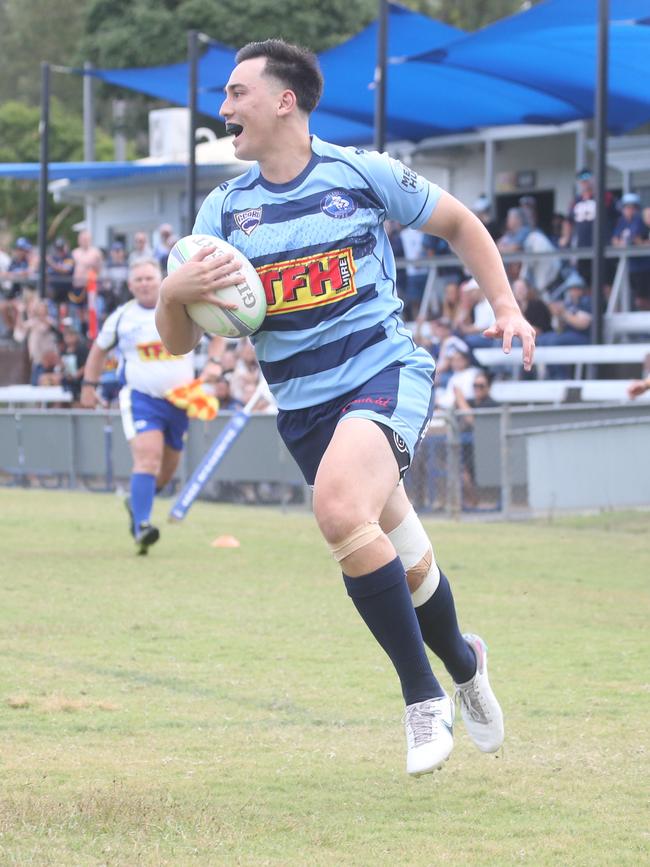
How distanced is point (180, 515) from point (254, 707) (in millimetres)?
8001

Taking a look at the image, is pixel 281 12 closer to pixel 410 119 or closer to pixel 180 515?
pixel 410 119

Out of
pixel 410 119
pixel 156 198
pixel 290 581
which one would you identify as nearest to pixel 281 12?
pixel 156 198

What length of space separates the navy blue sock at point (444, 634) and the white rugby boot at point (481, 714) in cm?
4

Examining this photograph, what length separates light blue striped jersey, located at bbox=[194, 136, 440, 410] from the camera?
4934mm

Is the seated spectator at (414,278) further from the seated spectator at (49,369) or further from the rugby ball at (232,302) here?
the rugby ball at (232,302)

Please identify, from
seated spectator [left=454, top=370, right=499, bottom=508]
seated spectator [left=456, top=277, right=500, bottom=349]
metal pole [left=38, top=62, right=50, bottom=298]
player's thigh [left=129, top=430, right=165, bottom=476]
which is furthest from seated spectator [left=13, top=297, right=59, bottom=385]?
player's thigh [left=129, top=430, right=165, bottom=476]

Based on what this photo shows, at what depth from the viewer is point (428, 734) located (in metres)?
4.50

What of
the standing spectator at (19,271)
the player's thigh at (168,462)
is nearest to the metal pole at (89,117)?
the standing spectator at (19,271)

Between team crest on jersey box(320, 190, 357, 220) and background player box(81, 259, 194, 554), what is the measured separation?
6754mm

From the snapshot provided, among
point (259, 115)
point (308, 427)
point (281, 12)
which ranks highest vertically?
point (281, 12)

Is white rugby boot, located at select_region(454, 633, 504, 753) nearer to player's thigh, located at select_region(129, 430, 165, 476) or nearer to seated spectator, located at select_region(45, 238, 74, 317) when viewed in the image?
player's thigh, located at select_region(129, 430, 165, 476)

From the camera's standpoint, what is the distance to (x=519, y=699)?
20.4ft

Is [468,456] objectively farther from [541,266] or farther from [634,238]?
[541,266]

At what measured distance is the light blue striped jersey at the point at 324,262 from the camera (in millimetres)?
4934
